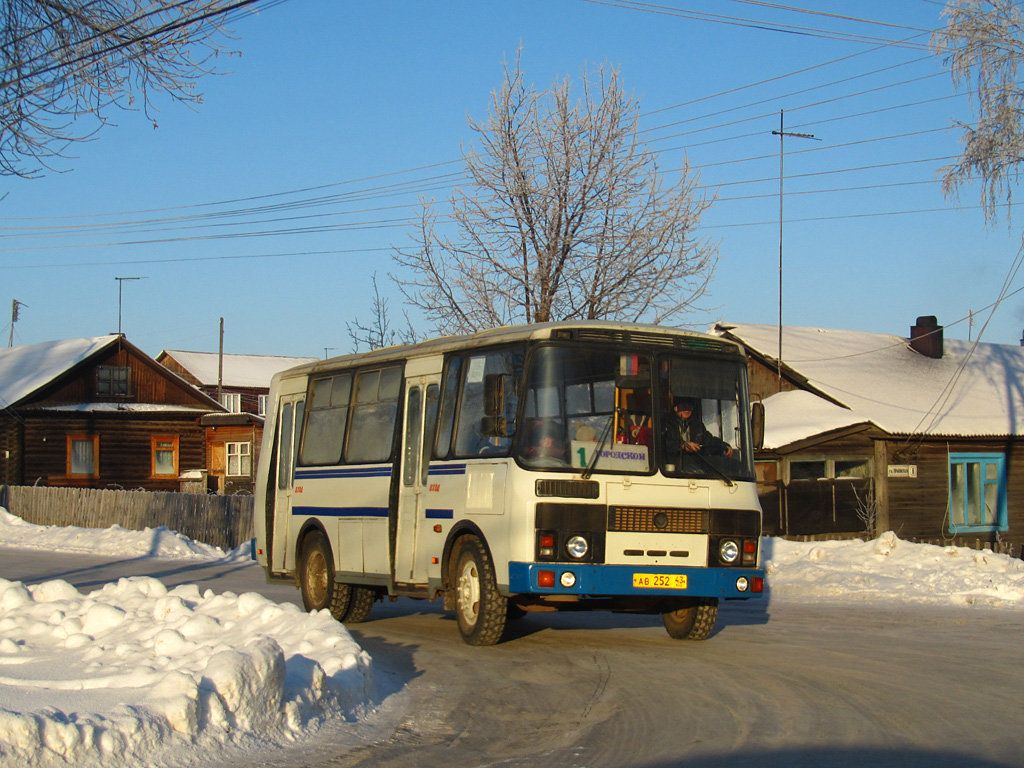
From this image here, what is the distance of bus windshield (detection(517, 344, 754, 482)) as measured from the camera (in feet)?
34.7


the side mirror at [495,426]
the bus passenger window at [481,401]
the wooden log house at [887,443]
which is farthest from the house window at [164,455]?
the side mirror at [495,426]

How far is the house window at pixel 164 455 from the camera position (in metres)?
52.5

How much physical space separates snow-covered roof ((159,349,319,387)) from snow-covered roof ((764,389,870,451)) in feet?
168

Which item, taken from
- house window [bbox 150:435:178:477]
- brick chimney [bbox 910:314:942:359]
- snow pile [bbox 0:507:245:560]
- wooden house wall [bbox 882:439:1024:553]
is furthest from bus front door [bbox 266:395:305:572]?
house window [bbox 150:435:178:477]

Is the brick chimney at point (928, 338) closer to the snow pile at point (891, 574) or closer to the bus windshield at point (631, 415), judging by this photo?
the snow pile at point (891, 574)

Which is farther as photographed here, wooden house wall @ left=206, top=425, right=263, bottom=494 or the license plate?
wooden house wall @ left=206, top=425, right=263, bottom=494

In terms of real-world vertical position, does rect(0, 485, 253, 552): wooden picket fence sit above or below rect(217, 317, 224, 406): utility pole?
below

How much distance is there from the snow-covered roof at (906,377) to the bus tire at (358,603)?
1944 centimetres

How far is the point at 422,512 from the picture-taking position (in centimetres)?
1227

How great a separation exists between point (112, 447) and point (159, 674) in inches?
1825

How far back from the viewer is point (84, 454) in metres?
50.5

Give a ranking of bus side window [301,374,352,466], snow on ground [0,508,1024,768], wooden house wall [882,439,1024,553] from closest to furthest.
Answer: snow on ground [0,508,1024,768]
bus side window [301,374,352,466]
wooden house wall [882,439,1024,553]

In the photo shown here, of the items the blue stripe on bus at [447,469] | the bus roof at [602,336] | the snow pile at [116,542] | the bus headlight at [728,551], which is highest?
the bus roof at [602,336]

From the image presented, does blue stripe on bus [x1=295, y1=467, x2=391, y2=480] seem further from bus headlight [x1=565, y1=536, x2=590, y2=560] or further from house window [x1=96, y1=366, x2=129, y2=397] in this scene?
house window [x1=96, y1=366, x2=129, y2=397]
